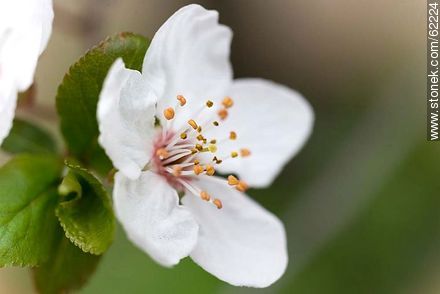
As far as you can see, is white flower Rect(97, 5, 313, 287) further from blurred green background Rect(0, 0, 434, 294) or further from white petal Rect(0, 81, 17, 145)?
blurred green background Rect(0, 0, 434, 294)

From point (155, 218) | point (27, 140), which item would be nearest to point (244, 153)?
point (155, 218)

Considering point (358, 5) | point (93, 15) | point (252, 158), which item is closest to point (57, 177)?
point (252, 158)

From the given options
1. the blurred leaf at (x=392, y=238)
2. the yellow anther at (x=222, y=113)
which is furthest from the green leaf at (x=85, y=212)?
the blurred leaf at (x=392, y=238)

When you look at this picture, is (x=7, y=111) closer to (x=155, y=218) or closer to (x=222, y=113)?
(x=155, y=218)

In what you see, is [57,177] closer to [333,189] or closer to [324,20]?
[333,189]

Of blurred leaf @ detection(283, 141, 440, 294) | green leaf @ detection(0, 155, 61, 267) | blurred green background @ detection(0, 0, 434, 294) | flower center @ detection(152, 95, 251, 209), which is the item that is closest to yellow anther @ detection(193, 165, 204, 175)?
flower center @ detection(152, 95, 251, 209)

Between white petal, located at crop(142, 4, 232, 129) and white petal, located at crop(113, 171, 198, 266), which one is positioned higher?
white petal, located at crop(142, 4, 232, 129)

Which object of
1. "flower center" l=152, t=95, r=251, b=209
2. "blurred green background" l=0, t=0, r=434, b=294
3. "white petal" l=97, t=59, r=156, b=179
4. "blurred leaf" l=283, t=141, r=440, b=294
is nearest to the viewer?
"white petal" l=97, t=59, r=156, b=179
